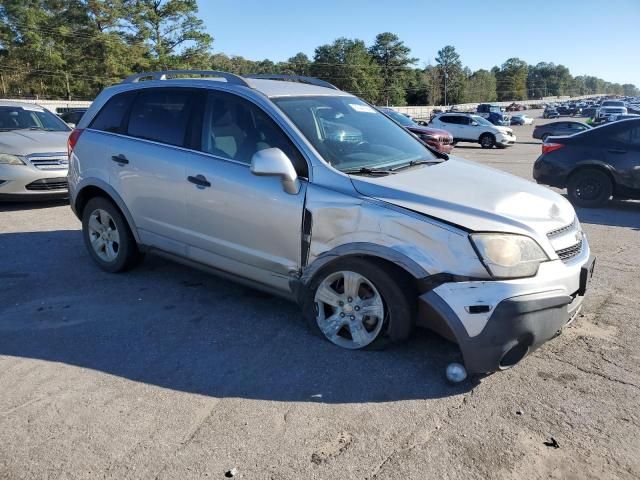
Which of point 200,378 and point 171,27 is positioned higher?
point 171,27

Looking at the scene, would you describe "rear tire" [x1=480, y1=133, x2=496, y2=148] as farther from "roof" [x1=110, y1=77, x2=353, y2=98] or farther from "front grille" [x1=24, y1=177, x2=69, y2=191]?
"roof" [x1=110, y1=77, x2=353, y2=98]

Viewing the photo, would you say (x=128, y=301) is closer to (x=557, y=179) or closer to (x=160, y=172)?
(x=160, y=172)

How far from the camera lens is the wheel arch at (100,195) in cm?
489

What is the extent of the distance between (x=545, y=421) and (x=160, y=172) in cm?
337

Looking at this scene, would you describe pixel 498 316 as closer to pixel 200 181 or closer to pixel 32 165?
pixel 200 181

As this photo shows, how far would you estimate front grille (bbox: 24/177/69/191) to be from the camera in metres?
8.07

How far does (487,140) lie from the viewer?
26.5 metres

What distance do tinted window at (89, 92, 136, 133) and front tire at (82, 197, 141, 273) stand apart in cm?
69

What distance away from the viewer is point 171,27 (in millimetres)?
62000

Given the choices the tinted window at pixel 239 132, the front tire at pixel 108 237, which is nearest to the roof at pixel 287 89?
the tinted window at pixel 239 132

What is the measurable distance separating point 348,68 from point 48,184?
107 m

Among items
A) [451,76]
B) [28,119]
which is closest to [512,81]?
[451,76]

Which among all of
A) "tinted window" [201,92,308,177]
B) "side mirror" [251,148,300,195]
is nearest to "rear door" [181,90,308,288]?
"tinted window" [201,92,308,177]

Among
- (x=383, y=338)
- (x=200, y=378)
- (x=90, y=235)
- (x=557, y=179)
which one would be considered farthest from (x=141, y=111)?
(x=557, y=179)
